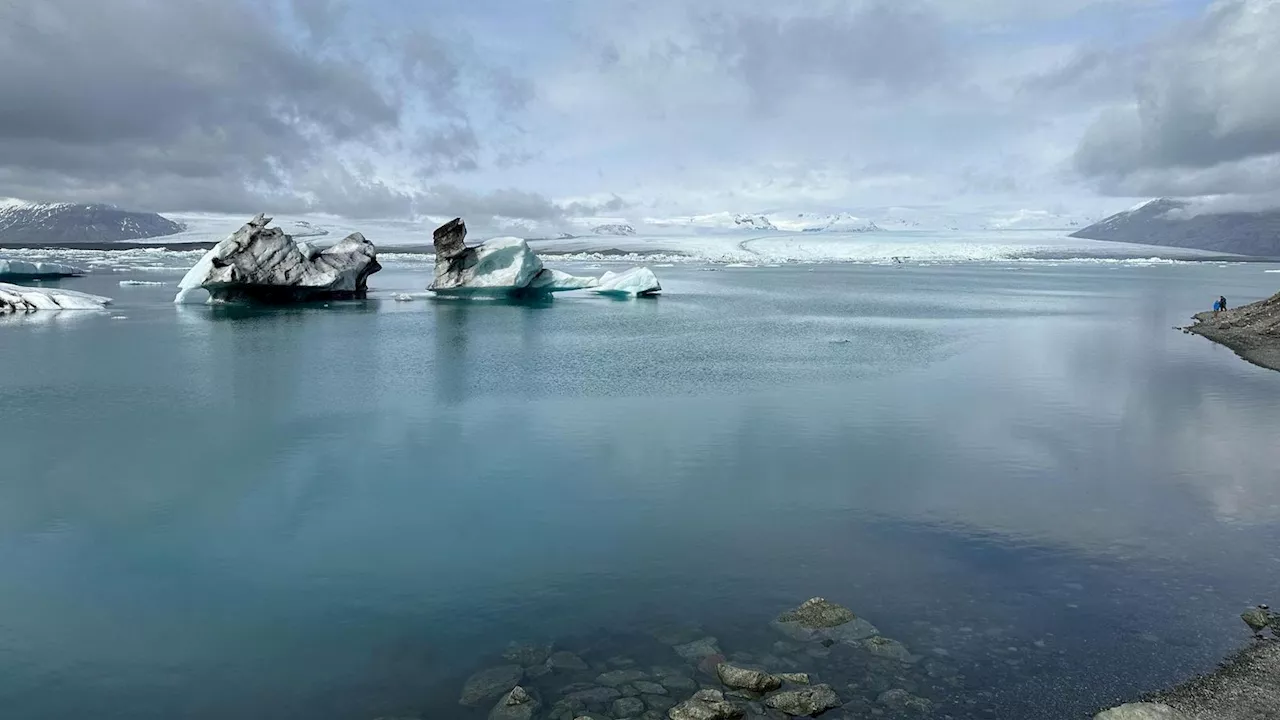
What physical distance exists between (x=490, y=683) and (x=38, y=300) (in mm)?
30284

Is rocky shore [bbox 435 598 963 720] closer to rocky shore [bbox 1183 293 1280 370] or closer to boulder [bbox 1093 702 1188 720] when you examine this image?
boulder [bbox 1093 702 1188 720]

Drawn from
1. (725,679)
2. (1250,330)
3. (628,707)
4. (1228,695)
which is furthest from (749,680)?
(1250,330)

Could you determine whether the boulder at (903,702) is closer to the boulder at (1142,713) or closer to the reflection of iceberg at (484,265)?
the boulder at (1142,713)

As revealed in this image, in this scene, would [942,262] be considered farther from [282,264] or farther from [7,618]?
[7,618]

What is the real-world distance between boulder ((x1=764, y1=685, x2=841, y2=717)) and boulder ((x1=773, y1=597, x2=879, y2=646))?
740 millimetres

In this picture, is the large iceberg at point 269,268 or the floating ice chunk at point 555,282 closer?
the large iceberg at point 269,268

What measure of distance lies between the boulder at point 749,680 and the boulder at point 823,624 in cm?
76

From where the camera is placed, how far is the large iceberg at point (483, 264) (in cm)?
3650

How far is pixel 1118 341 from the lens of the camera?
2439 centimetres

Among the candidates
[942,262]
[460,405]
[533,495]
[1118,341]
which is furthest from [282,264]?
[942,262]

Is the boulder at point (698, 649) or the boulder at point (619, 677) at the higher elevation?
the boulder at point (698, 649)

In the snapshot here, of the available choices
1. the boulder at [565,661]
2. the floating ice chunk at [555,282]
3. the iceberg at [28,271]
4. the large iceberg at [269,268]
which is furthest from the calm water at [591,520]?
the iceberg at [28,271]

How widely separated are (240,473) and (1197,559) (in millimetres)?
10125

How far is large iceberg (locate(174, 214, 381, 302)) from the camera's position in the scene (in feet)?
102
